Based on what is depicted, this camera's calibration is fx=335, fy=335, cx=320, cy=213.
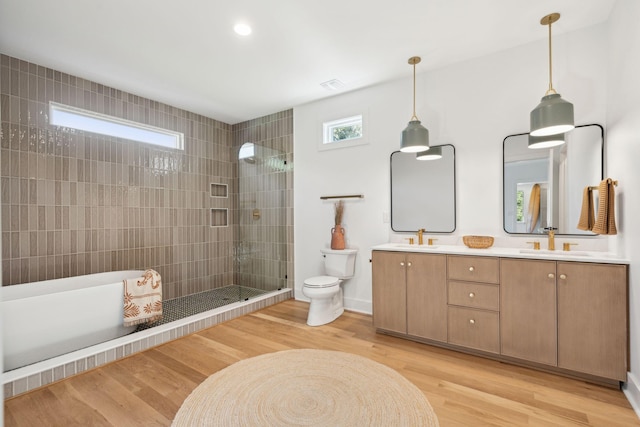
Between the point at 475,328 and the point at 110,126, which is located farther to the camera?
the point at 110,126

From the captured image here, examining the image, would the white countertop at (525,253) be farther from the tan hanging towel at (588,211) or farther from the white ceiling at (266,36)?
the white ceiling at (266,36)

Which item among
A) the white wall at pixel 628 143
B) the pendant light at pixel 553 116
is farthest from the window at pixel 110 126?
the white wall at pixel 628 143

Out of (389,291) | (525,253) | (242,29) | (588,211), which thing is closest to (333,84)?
(242,29)

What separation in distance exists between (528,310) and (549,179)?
3.73ft

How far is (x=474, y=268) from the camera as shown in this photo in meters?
2.78

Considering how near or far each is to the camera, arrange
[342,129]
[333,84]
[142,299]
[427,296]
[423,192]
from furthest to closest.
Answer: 1. [342,129]
2. [333,84]
3. [423,192]
4. [142,299]
5. [427,296]

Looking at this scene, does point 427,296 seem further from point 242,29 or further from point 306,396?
point 242,29

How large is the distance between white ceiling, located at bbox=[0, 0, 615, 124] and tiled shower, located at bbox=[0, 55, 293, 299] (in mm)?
481

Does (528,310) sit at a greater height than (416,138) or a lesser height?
lesser

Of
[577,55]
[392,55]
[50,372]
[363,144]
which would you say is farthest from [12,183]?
[577,55]

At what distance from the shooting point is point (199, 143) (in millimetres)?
4781

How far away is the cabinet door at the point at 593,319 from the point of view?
7.36ft

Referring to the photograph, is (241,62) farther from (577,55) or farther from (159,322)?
(577,55)

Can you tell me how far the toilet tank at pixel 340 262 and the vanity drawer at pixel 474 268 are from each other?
124cm
